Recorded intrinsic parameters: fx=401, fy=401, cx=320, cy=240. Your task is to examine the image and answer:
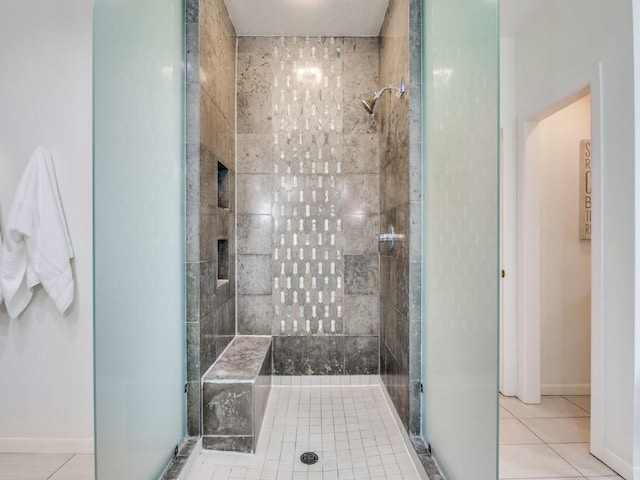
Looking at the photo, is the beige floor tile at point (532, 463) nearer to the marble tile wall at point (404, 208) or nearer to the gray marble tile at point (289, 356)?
the marble tile wall at point (404, 208)

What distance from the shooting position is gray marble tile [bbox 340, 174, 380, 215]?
3.08m

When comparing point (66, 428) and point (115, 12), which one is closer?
point (115, 12)

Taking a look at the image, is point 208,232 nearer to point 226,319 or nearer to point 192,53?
point 226,319

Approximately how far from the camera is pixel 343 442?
2.16m

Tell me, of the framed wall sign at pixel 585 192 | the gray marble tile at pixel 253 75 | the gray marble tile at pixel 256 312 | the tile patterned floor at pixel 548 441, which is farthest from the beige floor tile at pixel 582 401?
the gray marble tile at pixel 253 75

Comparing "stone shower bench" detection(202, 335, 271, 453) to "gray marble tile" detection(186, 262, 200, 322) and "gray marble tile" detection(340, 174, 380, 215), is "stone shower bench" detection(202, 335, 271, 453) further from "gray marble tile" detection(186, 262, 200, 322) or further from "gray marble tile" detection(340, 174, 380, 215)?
"gray marble tile" detection(340, 174, 380, 215)

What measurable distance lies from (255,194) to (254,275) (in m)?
0.62

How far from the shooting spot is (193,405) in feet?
6.75

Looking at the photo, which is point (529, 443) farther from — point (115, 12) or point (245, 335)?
point (115, 12)

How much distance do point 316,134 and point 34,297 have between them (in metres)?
2.08

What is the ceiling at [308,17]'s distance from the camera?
2645 mm

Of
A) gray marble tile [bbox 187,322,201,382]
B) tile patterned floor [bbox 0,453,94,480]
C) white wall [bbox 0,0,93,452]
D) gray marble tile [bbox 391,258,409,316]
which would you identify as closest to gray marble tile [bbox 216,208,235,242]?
gray marble tile [bbox 187,322,201,382]

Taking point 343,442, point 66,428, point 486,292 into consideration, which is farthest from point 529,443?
point 66,428

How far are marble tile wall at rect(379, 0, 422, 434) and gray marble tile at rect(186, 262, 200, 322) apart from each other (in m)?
1.08
